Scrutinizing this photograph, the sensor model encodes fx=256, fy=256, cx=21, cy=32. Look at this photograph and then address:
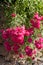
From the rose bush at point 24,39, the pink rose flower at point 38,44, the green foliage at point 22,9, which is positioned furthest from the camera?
the green foliage at point 22,9

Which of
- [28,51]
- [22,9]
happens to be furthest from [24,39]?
[22,9]

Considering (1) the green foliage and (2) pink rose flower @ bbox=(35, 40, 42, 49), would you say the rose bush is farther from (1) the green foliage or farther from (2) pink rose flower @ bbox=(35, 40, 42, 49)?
(1) the green foliage

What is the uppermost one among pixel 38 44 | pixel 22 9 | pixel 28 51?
pixel 22 9

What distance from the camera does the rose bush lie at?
401 centimetres

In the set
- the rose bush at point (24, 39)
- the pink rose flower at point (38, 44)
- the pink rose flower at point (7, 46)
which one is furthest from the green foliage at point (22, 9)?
the pink rose flower at point (38, 44)

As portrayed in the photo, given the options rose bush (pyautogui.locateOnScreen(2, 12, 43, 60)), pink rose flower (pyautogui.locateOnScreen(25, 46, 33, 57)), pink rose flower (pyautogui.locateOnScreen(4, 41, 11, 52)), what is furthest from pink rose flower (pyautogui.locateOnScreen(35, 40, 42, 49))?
pink rose flower (pyautogui.locateOnScreen(4, 41, 11, 52))

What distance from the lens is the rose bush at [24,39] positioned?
4008mm

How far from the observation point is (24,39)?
14.4 ft

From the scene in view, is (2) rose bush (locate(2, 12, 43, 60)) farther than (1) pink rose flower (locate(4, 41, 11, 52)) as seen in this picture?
No

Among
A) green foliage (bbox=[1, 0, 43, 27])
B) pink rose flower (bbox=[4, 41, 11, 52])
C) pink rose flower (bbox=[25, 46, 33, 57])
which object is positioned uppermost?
green foliage (bbox=[1, 0, 43, 27])

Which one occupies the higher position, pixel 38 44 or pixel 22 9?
pixel 22 9

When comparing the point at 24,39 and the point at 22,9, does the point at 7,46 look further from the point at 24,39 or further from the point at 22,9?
the point at 22,9

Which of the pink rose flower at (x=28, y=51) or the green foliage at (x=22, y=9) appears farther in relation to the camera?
the green foliage at (x=22, y=9)

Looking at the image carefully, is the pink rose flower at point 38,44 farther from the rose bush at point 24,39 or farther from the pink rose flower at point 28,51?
the pink rose flower at point 28,51
